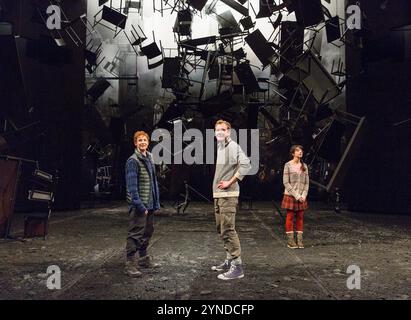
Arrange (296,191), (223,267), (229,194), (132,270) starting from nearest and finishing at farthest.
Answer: (229,194), (132,270), (223,267), (296,191)

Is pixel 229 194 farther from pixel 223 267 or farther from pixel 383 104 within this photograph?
pixel 383 104

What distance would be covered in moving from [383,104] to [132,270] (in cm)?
961

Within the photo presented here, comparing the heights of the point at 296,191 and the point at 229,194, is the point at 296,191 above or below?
below

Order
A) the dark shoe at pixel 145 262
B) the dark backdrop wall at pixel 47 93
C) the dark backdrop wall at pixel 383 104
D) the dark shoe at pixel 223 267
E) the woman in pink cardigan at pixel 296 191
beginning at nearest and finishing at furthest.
Answer: the dark shoe at pixel 223 267, the dark shoe at pixel 145 262, the woman in pink cardigan at pixel 296 191, the dark backdrop wall at pixel 47 93, the dark backdrop wall at pixel 383 104

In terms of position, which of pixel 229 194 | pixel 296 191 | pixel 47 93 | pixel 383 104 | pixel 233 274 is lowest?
pixel 233 274

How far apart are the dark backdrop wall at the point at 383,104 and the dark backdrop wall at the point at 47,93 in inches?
353

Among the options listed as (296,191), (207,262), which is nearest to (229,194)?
(207,262)

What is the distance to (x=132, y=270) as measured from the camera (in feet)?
14.2

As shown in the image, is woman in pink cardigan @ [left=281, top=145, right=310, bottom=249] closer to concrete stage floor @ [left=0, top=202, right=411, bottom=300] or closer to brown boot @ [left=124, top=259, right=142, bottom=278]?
concrete stage floor @ [left=0, top=202, right=411, bottom=300]

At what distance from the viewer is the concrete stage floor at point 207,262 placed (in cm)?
372

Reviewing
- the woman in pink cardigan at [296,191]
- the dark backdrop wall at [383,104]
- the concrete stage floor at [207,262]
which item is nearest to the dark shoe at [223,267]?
the concrete stage floor at [207,262]

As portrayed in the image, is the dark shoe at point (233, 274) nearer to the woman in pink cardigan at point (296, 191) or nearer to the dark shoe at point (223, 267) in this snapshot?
the dark shoe at point (223, 267)
